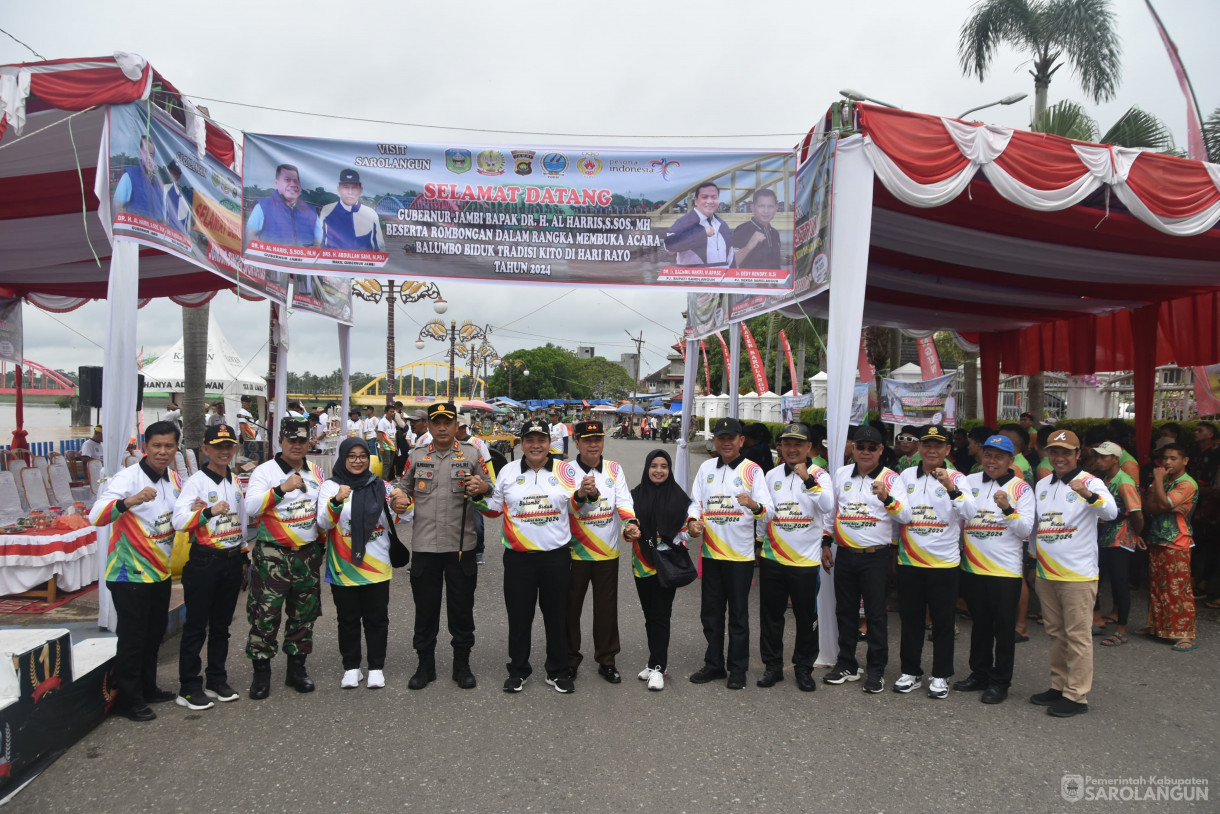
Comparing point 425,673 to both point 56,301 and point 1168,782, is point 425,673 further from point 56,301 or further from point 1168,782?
point 56,301

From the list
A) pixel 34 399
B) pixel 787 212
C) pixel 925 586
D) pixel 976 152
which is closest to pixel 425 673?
pixel 925 586

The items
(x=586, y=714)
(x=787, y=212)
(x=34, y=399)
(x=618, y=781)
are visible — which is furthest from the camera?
(x=34, y=399)

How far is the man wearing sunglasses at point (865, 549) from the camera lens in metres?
4.60

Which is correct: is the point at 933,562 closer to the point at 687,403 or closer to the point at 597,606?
the point at 597,606

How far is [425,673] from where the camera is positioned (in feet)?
15.1

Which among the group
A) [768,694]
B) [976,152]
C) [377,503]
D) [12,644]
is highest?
[976,152]

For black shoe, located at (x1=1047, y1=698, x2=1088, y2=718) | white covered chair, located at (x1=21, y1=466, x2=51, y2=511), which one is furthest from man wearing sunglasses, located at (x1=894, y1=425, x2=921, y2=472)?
white covered chair, located at (x1=21, y1=466, x2=51, y2=511)

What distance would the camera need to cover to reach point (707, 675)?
186 inches

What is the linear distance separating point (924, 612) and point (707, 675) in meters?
1.45

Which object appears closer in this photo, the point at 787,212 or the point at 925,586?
the point at 925,586

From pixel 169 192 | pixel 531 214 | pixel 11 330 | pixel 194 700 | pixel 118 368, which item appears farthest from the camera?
pixel 11 330

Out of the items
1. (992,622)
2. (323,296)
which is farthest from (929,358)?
(323,296)

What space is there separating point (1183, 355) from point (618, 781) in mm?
9202

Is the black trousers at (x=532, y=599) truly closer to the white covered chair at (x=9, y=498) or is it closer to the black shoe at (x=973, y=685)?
the black shoe at (x=973, y=685)
